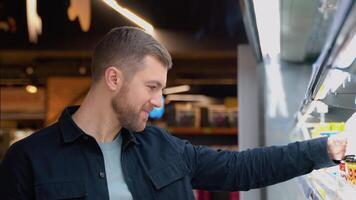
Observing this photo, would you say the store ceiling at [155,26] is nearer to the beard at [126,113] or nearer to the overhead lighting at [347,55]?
the beard at [126,113]

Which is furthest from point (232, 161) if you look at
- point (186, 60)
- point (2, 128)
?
point (2, 128)

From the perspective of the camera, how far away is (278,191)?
315 centimetres

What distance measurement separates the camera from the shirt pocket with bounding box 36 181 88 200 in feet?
5.42

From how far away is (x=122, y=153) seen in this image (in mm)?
1778

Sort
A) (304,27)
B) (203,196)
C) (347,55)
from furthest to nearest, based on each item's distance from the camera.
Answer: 1. (203,196)
2. (304,27)
3. (347,55)

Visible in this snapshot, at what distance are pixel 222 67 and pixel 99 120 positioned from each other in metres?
7.45

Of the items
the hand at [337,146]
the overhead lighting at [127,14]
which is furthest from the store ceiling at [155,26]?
the hand at [337,146]

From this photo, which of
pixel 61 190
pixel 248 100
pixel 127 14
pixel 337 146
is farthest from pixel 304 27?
pixel 127 14

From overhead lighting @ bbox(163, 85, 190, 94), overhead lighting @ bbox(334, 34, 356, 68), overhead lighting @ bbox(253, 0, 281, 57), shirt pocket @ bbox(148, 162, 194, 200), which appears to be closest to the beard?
shirt pocket @ bbox(148, 162, 194, 200)

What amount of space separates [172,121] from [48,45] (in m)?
2.38

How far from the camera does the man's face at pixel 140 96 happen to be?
1.72 metres

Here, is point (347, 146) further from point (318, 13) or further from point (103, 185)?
point (318, 13)

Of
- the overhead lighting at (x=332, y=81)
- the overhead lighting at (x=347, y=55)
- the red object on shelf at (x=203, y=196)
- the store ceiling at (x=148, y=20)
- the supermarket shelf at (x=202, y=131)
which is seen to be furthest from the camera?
the supermarket shelf at (x=202, y=131)

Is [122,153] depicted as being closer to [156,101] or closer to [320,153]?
[156,101]
